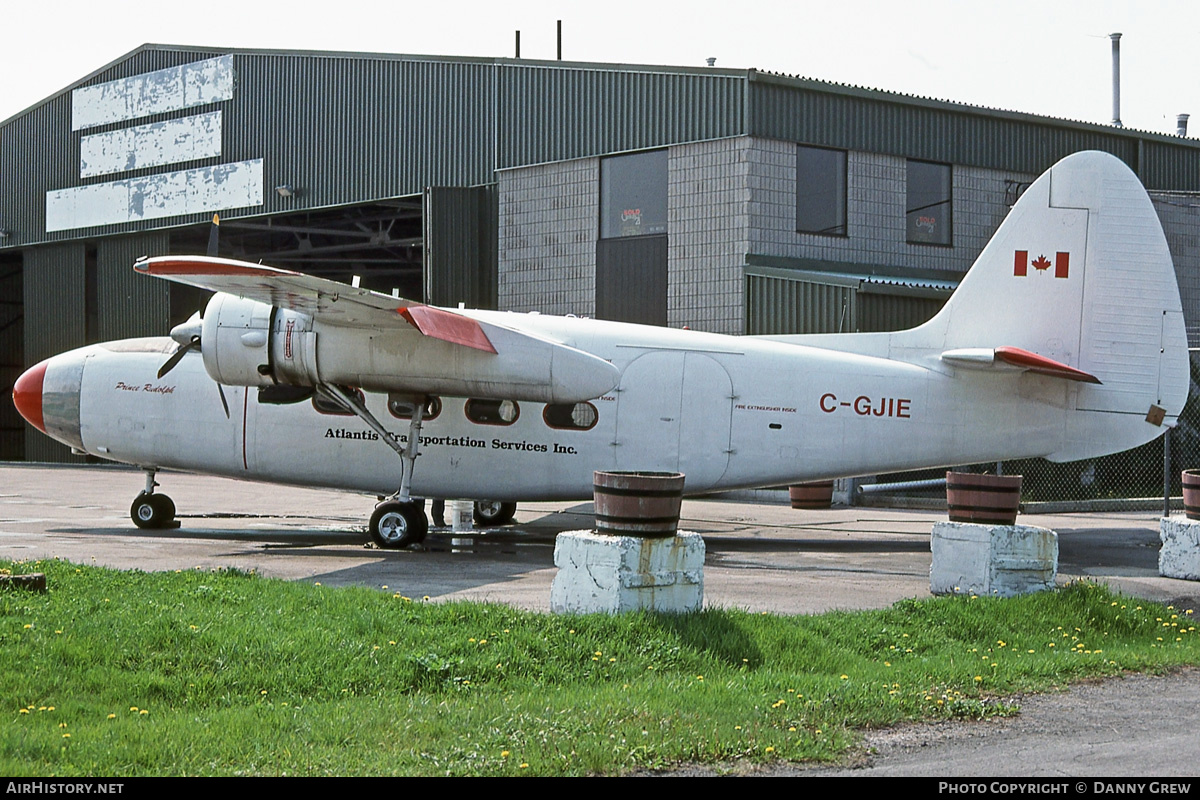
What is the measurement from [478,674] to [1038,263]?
1106 cm

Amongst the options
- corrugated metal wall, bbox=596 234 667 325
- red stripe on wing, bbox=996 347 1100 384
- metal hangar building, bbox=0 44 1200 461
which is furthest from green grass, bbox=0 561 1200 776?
corrugated metal wall, bbox=596 234 667 325

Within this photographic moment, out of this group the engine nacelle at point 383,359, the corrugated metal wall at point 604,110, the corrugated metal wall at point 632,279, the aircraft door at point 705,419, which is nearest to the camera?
the engine nacelle at point 383,359

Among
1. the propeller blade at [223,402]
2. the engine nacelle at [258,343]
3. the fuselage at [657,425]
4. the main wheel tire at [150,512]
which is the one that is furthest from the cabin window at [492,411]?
the main wheel tire at [150,512]

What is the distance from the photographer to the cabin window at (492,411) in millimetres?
16547

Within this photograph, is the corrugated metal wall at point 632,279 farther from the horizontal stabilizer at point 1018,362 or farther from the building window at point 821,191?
the horizontal stabilizer at point 1018,362

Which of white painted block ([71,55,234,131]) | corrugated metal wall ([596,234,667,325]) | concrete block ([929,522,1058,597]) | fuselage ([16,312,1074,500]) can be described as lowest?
concrete block ([929,522,1058,597])

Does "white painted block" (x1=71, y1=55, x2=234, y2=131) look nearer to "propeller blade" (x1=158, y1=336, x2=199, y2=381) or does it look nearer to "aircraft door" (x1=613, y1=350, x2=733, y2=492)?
"propeller blade" (x1=158, y1=336, x2=199, y2=381)

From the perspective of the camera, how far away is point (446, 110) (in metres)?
31.7

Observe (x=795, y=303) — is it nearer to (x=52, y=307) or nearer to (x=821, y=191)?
(x=821, y=191)

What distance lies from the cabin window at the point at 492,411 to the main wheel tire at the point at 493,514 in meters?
3.43

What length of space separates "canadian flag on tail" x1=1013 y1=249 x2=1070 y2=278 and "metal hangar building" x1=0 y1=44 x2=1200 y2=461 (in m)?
8.87

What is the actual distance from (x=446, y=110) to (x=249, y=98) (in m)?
→ 7.80

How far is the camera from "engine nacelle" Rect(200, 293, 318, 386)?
51.5 ft

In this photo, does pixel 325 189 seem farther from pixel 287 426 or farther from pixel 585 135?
pixel 287 426
